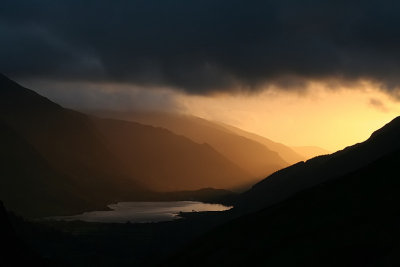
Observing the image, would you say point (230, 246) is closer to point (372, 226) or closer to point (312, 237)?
point (312, 237)

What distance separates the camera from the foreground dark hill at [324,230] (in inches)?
2378

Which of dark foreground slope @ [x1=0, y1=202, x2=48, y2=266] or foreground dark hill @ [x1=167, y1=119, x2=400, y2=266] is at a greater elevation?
foreground dark hill @ [x1=167, y1=119, x2=400, y2=266]

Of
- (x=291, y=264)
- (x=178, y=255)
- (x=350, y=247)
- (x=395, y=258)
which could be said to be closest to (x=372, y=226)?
(x=350, y=247)

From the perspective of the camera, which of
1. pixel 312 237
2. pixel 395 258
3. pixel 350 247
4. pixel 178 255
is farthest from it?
pixel 178 255

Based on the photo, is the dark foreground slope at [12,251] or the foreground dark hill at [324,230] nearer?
the foreground dark hill at [324,230]

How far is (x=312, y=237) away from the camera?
233 feet

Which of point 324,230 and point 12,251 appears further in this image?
point 12,251

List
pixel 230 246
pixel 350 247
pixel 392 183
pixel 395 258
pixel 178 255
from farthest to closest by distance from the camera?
pixel 178 255 → pixel 230 246 → pixel 392 183 → pixel 350 247 → pixel 395 258

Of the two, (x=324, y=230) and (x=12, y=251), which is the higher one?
(x=324, y=230)

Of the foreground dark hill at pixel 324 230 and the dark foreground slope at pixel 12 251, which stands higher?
the foreground dark hill at pixel 324 230

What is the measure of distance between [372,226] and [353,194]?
70.7ft

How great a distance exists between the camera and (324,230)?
239 feet

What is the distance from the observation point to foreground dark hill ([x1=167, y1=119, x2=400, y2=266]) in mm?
60406

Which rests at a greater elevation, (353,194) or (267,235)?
(353,194)
